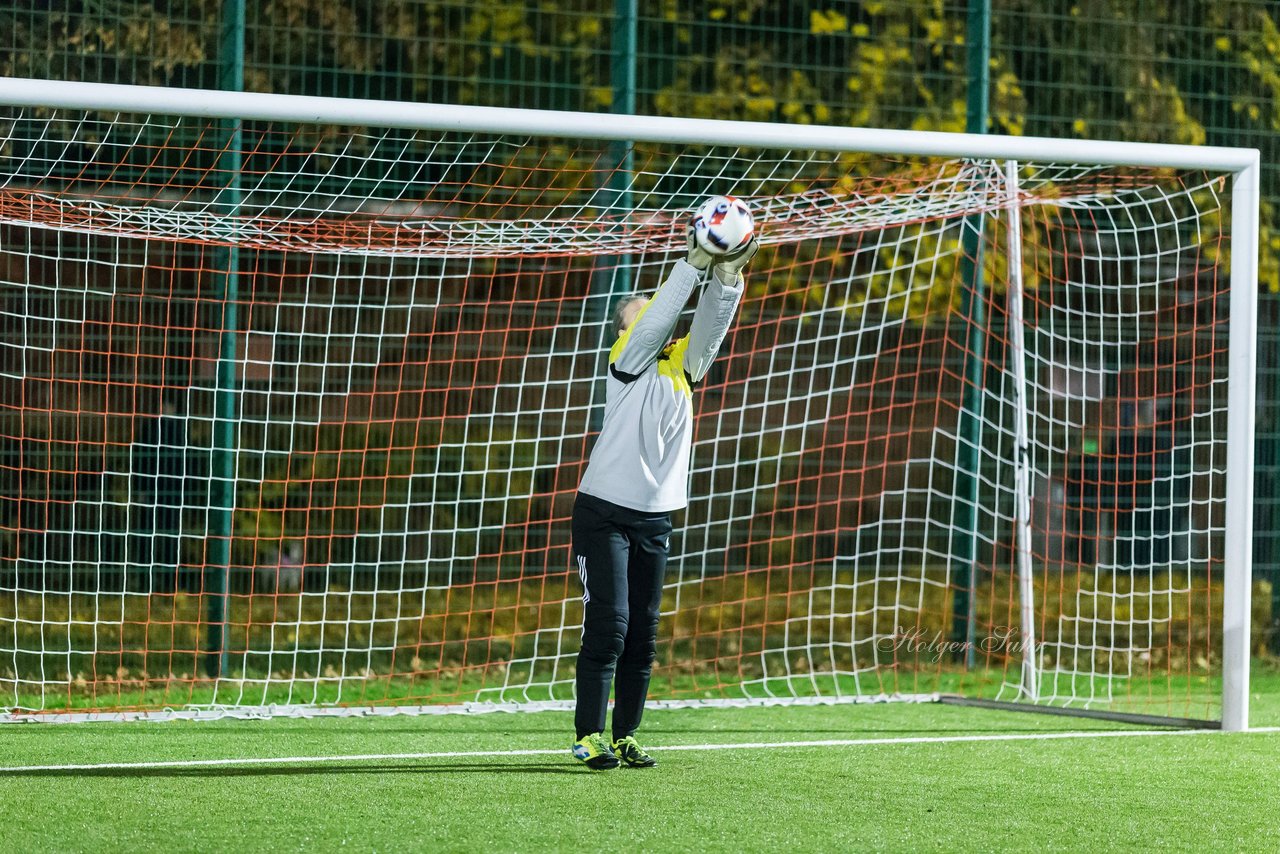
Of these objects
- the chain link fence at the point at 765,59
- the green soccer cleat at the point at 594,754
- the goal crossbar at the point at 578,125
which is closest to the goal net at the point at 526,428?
the chain link fence at the point at 765,59

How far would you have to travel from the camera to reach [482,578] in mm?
7973

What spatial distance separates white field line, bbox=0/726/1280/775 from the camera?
17.6ft

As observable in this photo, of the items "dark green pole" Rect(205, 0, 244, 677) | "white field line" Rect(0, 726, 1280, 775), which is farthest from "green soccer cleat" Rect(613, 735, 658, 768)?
"dark green pole" Rect(205, 0, 244, 677)

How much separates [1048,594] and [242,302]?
4.52 metres

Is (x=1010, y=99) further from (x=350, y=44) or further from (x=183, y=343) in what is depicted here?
(x=183, y=343)

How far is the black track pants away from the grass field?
0.88 ft

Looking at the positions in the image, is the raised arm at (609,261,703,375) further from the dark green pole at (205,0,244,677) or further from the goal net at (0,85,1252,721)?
the dark green pole at (205,0,244,677)

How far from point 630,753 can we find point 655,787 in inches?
13.7

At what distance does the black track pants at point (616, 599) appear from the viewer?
16.6 feet

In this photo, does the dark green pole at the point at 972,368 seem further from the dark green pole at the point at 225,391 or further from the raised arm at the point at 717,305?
the dark green pole at the point at 225,391

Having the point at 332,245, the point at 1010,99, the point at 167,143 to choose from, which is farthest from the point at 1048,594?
the point at 167,143

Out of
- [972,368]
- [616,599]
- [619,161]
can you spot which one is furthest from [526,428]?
[616,599]

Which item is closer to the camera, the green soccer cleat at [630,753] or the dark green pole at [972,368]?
the green soccer cleat at [630,753]

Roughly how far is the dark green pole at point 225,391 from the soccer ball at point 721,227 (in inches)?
130
